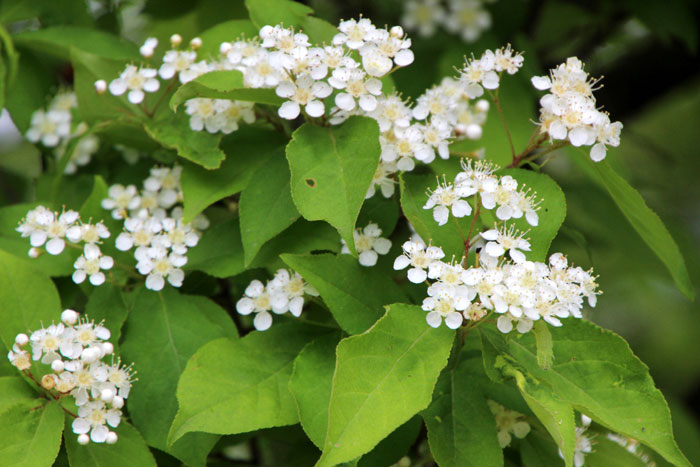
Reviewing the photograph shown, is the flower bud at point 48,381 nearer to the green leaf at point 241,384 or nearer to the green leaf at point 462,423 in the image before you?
the green leaf at point 241,384

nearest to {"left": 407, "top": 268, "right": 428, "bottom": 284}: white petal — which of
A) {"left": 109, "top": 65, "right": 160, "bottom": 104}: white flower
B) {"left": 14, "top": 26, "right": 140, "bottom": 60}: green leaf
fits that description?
{"left": 109, "top": 65, "right": 160, "bottom": 104}: white flower

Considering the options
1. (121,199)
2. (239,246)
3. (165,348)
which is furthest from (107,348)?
(121,199)

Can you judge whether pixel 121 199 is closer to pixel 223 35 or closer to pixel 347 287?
pixel 223 35

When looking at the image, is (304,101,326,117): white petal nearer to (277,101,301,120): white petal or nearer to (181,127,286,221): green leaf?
(277,101,301,120): white petal

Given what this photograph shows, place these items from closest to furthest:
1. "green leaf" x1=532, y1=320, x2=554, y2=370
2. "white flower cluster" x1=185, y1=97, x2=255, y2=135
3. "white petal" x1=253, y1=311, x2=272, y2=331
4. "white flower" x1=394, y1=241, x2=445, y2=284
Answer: "green leaf" x1=532, y1=320, x2=554, y2=370
"white flower" x1=394, y1=241, x2=445, y2=284
"white petal" x1=253, y1=311, x2=272, y2=331
"white flower cluster" x1=185, y1=97, x2=255, y2=135

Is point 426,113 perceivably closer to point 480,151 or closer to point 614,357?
point 480,151

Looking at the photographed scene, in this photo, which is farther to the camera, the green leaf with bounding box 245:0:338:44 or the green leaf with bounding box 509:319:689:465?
the green leaf with bounding box 245:0:338:44

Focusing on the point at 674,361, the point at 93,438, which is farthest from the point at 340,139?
the point at 674,361

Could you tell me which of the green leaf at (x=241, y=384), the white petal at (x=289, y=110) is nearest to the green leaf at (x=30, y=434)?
the green leaf at (x=241, y=384)
